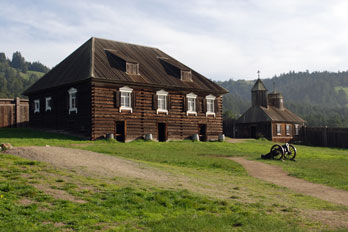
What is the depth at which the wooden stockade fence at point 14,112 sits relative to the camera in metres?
38.3

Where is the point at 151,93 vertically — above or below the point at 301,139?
above

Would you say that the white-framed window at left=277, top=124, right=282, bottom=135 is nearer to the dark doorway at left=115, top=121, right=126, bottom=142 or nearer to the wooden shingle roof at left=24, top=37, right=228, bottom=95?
the wooden shingle roof at left=24, top=37, right=228, bottom=95

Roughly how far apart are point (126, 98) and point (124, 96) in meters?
0.25

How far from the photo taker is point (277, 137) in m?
54.0

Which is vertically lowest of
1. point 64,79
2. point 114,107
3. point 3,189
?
point 3,189

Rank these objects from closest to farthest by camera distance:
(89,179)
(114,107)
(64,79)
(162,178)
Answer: (89,179) → (162,178) → (114,107) → (64,79)

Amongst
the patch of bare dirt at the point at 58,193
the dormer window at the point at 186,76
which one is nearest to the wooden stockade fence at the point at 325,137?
the dormer window at the point at 186,76

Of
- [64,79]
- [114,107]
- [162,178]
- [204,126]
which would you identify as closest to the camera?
[162,178]

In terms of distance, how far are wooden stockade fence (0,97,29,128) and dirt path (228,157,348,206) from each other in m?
25.9

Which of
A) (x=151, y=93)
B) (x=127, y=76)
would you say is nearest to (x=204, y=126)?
(x=151, y=93)

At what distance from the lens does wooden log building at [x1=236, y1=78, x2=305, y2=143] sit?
5366 centimetres

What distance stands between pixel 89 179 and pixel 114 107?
2047 centimetres

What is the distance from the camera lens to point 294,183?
17172 mm

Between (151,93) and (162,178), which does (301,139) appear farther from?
(162,178)
